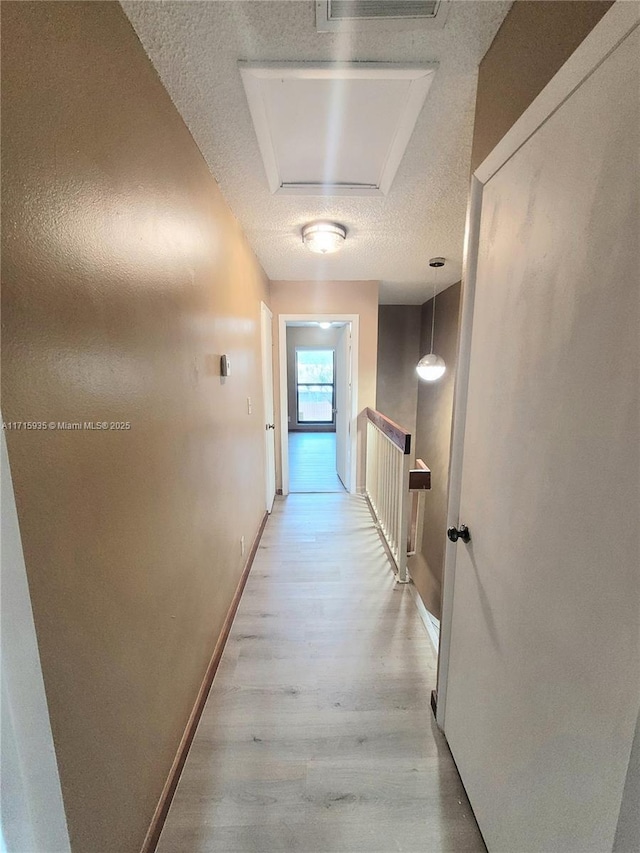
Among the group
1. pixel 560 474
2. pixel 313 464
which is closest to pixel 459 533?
pixel 560 474

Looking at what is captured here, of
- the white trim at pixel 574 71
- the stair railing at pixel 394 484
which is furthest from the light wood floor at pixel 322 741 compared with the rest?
the white trim at pixel 574 71

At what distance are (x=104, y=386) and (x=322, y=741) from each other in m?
1.52

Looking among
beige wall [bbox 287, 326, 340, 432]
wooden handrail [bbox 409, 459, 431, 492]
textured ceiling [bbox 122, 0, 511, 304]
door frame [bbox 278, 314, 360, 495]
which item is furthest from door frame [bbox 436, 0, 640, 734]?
beige wall [bbox 287, 326, 340, 432]

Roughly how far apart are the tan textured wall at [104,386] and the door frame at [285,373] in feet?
7.11

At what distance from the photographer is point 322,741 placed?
1293mm

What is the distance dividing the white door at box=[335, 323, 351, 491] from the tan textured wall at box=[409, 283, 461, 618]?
1.02 metres

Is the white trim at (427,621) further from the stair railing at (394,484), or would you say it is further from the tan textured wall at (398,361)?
the tan textured wall at (398,361)

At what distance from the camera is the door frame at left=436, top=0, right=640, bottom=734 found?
56 cm

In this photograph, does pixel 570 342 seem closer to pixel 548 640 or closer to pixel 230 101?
pixel 548 640

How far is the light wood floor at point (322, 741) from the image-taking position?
1045 mm

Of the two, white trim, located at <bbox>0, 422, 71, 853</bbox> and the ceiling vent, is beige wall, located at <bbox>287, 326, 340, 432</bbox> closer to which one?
the ceiling vent

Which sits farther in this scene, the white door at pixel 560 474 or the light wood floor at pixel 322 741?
the light wood floor at pixel 322 741

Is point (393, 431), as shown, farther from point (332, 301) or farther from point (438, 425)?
point (438, 425)

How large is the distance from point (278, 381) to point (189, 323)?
7.78ft
